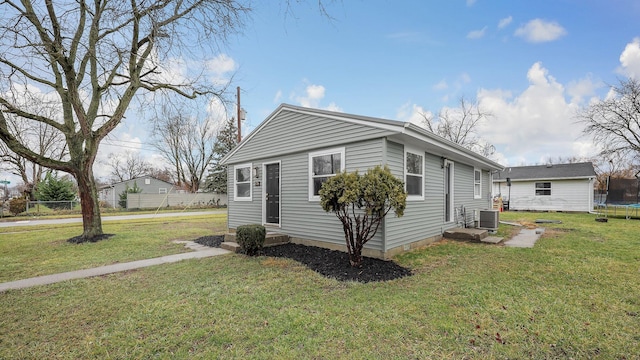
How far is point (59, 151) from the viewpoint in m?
26.5

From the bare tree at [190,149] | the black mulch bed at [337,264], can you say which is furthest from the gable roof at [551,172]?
the bare tree at [190,149]

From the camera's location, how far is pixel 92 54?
16.0 ft

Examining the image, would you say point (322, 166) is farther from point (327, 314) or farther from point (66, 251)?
point (66, 251)

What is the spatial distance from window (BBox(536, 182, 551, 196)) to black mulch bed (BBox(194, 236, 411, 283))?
1944 cm

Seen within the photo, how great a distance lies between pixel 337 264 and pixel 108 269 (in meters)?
4.33

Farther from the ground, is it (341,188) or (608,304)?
(341,188)

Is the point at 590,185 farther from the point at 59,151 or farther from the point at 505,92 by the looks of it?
the point at 59,151

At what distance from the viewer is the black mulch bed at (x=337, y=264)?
4.73 metres

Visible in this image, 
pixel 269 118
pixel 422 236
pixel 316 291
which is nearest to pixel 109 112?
pixel 269 118

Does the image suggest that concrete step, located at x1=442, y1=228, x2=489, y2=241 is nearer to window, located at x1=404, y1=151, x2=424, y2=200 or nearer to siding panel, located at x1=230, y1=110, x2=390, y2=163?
window, located at x1=404, y1=151, x2=424, y2=200

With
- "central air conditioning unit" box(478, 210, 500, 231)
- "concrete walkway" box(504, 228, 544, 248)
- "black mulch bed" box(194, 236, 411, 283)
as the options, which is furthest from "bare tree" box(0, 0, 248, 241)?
"central air conditioning unit" box(478, 210, 500, 231)

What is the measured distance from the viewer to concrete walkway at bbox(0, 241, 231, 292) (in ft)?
14.9

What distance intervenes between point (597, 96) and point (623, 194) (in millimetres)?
7153

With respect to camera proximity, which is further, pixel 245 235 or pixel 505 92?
pixel 505 92
